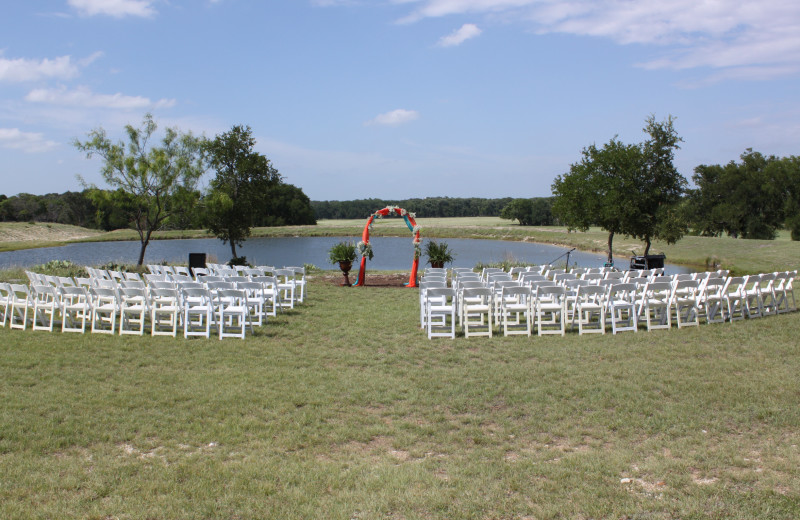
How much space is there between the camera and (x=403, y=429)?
5711 millimetres

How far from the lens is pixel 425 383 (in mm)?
7367

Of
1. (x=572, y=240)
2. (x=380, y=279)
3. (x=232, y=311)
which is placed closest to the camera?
(x=232, y=311)

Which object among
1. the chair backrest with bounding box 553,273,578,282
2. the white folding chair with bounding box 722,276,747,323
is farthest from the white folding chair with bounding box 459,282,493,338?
the white folding chair with bounding box 722,276,747,323

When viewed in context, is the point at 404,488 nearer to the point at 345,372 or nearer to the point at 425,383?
the point at 425,383

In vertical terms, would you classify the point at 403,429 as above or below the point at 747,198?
below

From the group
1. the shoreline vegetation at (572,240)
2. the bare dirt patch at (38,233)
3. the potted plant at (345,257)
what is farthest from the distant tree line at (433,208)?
the potted plant at (345,257)

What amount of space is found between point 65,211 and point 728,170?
78649mm

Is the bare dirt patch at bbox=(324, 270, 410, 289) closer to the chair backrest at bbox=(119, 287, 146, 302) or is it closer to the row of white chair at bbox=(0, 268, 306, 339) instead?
the row of white chair at bbox=(0, 268, 306, 339)

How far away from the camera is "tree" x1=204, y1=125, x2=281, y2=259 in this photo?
24938 millimetres

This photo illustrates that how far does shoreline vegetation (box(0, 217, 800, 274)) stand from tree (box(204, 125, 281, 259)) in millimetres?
20630

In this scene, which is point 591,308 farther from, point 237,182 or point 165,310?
point 237,182

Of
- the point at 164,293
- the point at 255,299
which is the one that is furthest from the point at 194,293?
the point at 255,299

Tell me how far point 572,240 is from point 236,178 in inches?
1392

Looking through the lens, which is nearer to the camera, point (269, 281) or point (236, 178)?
point (269, 281)
